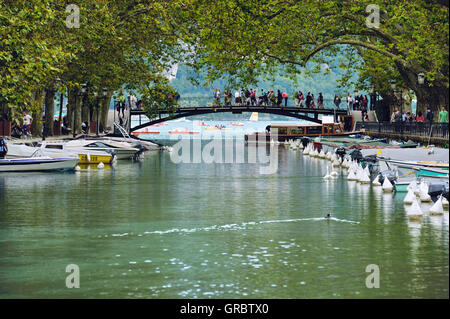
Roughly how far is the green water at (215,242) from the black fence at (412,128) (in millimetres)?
13525

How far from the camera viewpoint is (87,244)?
26312 mm

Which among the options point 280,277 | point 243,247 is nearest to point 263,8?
point 243,247

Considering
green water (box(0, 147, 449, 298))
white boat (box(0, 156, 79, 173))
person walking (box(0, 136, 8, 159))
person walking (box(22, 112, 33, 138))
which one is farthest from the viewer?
person walking (box(22, 112, 33, 138))

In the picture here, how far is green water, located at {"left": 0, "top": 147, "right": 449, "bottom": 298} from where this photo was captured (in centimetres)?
2062

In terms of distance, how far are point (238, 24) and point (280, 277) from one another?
118 ft

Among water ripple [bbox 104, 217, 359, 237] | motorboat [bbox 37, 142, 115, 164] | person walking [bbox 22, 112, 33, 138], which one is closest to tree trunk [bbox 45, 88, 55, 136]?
person walking [bbox 22, 112, 33, 138]

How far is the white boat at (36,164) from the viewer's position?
50.2 m

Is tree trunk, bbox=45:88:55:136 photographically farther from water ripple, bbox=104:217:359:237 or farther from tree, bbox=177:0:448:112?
water ripple, bbox=104:217:359:237

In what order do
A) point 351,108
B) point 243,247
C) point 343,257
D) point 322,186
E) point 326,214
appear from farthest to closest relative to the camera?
point 351,108 → point 322,186 → point 326,214 → point 243,247 → point 343,257

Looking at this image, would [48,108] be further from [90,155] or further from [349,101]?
[349,101]

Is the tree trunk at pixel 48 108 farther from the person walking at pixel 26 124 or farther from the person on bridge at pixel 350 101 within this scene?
the person on bridge at pixel 350 101

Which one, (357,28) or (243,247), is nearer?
(243,247)

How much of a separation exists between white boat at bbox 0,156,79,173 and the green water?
517 cm
